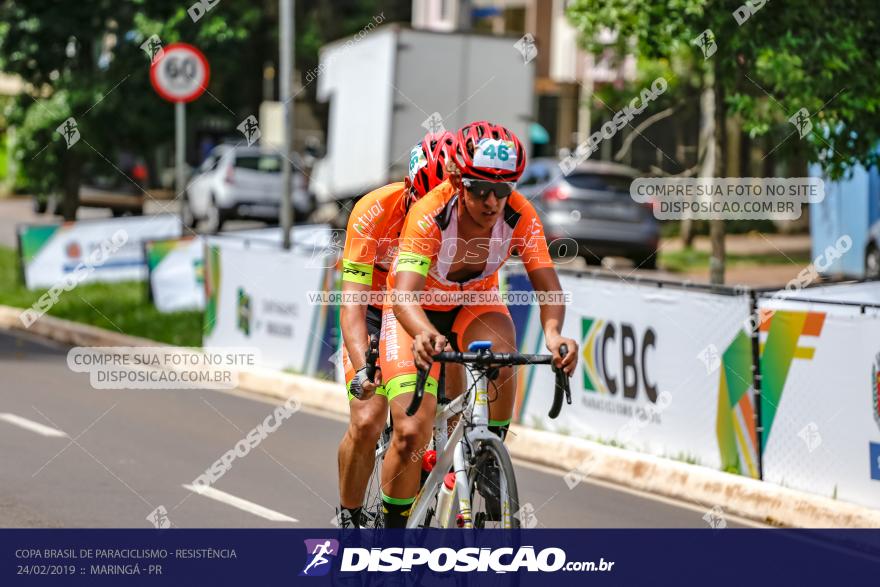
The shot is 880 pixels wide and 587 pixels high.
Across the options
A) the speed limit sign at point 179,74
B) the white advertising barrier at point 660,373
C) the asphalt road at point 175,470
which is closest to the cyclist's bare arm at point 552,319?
the asphalt road at point 175,470

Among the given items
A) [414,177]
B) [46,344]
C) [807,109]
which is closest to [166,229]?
[46,344]

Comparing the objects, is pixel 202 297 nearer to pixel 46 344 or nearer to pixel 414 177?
pixel 46 344

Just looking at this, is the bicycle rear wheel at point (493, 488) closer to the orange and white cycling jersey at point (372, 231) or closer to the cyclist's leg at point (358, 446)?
the cyclist's leg at point (358, 446)

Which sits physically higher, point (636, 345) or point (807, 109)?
point (807, 109)

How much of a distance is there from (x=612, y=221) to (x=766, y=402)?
14659mm

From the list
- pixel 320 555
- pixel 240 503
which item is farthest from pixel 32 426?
pixel 320 555

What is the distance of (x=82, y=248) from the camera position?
69.1 feet

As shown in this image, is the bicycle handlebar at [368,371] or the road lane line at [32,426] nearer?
the bicycle handlebar at [368,371]

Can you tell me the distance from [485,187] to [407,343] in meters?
0.74

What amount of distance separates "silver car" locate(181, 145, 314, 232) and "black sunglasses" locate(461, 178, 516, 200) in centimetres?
2624

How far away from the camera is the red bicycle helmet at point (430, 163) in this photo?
601cm

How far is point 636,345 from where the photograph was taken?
10.5 metres

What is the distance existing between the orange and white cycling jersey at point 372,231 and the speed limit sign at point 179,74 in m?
11.1

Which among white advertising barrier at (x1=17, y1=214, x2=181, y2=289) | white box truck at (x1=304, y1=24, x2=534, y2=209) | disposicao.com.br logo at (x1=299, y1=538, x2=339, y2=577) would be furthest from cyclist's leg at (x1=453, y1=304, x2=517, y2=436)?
white box truck at (x1=304, y1=24, x2=534, y2=209)
